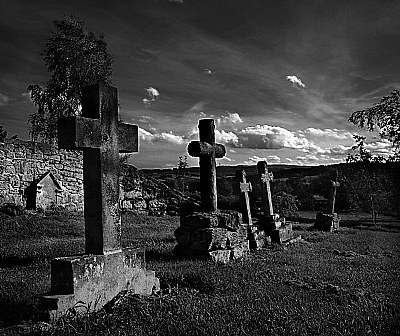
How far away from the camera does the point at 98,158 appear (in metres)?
5.09

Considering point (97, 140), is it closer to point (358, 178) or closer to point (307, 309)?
point (307, 309)

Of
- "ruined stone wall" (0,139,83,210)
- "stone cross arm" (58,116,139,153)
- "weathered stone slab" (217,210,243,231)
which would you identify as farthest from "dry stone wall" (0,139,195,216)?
"stone cross arm" (58,116,139,153)

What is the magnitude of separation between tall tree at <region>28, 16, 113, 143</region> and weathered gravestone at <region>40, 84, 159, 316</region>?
60.5 feet

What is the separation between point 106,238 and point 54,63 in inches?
797

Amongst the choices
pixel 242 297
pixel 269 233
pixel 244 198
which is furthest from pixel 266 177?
pixel 242 297

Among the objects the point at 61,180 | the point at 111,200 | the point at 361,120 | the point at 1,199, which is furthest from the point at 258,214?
the point at 111,200

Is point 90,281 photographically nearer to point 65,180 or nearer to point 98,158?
point 98,158

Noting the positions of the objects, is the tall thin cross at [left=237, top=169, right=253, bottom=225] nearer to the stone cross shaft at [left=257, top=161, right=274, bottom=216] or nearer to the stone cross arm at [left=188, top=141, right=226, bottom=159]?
the stone cross shaft at [left=257, top=161, right=274, bottom=216]

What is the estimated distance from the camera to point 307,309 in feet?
14.4

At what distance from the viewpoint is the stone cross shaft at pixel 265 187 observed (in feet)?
45.9

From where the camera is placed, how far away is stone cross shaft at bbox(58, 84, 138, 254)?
16.1 feet

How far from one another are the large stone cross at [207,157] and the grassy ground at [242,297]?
141 cm

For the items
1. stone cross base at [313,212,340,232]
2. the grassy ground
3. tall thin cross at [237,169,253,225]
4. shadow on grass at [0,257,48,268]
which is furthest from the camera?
stone cross base at [313,212,340,232]

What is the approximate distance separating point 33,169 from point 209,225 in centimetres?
1072
